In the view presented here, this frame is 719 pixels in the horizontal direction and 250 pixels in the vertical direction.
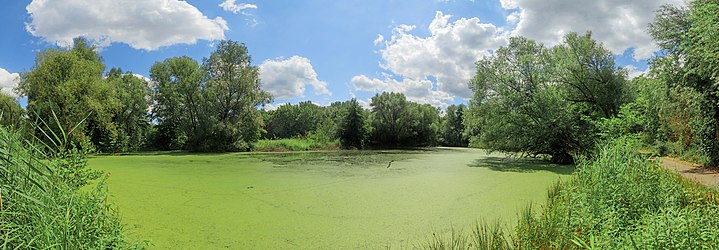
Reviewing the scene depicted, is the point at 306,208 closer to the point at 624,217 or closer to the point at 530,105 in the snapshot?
the point at 624,217

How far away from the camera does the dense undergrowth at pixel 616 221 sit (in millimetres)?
1897

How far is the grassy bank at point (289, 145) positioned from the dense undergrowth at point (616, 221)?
17.6 m

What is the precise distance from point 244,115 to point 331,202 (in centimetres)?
1566

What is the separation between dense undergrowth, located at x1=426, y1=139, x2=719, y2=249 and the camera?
74.7 inches

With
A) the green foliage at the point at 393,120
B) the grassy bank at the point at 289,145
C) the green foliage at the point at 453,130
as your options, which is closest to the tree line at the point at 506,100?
the grassy bank at the point at 289,145

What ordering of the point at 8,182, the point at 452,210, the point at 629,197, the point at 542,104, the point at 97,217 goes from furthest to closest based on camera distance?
the point at 542,104 → the point at 452,210 → the point at 629,197 → the point at 97,217 → the point at 8,182

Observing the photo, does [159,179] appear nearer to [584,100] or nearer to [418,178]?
[418,178]

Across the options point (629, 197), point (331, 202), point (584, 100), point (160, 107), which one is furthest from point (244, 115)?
point (629, 197)

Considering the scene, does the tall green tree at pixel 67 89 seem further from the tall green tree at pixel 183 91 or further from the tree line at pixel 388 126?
the tree line at pixel 388 126

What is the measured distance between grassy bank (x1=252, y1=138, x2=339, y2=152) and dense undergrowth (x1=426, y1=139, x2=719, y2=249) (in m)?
17.6

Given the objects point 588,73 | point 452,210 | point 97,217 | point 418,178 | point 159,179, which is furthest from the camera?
point 588,73

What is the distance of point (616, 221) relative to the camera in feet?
8.31

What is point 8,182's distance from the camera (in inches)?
58.8

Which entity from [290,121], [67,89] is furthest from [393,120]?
[290,121]
